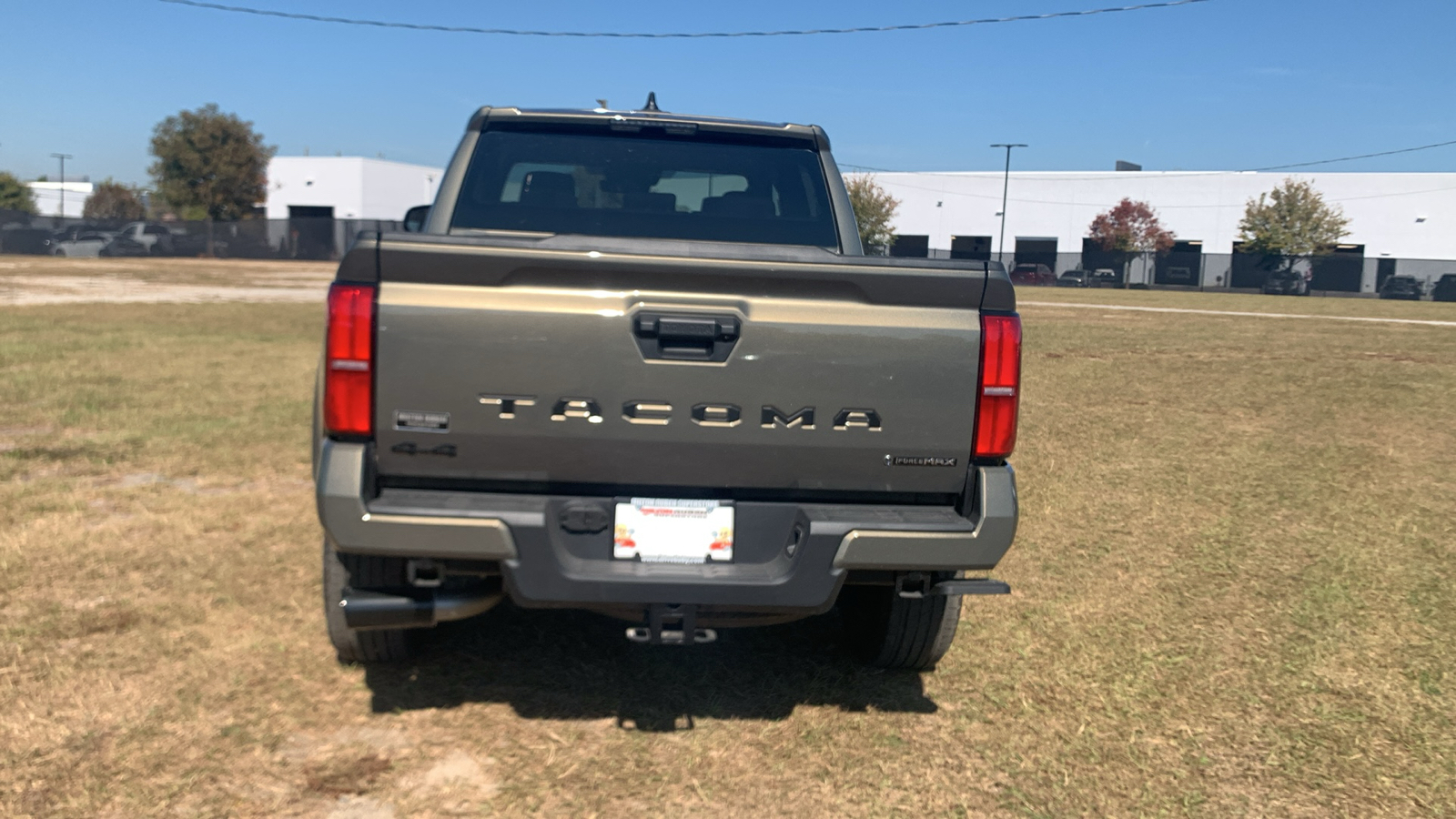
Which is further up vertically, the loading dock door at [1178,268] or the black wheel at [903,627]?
the loading dock door at [1178,268]

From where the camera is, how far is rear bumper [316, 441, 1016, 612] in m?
2.91

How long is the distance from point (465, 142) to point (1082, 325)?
20.1 metres

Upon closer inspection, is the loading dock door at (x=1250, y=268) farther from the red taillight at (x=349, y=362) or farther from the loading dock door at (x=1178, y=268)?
the red taillight at (x=349, y=362)

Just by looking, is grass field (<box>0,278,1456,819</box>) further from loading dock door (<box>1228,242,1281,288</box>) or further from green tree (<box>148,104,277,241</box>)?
green tree (<box>148,104,277,241</box>)

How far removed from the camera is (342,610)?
3.28 meters

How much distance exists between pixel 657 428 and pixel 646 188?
1745 mm

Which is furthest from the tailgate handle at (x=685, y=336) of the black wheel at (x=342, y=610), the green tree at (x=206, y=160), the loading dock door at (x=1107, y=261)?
the green tree at (x=206, y=160)

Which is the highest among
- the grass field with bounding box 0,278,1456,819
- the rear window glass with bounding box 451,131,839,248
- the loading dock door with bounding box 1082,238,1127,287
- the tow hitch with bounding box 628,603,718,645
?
the loading dock door with bounding box 1082,238,1127,287

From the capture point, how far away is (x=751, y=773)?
10.7ft

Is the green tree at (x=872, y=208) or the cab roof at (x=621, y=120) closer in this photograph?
the cab roof at (x=621, y=120)

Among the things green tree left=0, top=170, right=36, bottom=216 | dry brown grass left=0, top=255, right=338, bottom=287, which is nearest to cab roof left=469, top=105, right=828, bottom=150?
dry brown grass left=0, top=255, right=338, bottom=287

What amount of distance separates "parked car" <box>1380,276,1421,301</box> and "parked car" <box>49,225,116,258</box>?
55.2 m

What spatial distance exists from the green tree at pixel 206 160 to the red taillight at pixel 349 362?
226 feet

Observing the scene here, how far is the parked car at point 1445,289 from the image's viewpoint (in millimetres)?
48938
